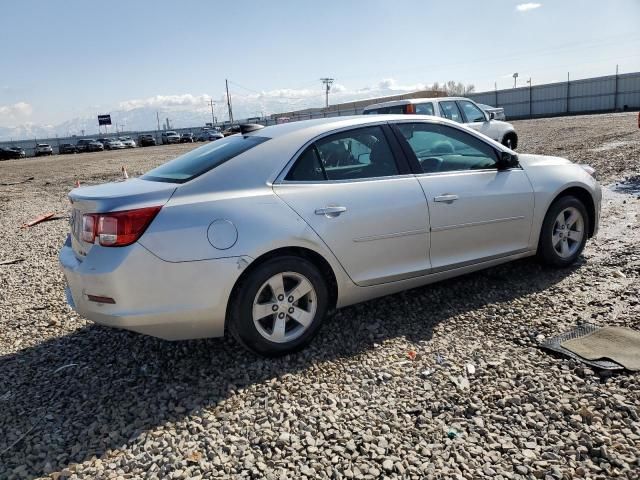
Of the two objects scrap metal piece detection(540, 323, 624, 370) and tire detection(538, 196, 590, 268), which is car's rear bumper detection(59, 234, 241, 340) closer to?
scrap metal piece detection(540, 323, 624, 370)

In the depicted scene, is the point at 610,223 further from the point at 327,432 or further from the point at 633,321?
the point at 327,432

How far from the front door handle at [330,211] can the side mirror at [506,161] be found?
Answer: 1722 mm

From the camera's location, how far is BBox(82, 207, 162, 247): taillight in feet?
10.4

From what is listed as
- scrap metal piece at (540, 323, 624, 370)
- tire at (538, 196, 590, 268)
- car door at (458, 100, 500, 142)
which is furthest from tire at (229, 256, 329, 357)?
car door at (458, 100, 500, 142)

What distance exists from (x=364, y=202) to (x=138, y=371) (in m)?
1.98

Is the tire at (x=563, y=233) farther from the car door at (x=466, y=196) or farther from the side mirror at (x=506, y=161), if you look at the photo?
the side mirror at (x=506, y=161)

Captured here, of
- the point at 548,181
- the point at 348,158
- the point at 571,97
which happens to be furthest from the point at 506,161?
the point at 571,97

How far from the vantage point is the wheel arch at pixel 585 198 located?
4910 mm

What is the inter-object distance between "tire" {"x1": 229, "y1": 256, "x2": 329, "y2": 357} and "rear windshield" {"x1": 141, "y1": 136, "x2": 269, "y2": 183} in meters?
0.83

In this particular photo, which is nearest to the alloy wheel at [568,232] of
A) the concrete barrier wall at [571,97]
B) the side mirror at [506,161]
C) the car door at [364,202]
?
the side mirror at [506,161]

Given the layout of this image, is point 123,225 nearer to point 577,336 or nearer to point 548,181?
point 577,336

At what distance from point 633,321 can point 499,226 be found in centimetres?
122

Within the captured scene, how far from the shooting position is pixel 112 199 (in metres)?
3.27

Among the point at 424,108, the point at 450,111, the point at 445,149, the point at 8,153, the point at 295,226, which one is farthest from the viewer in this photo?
the point at 8,153
